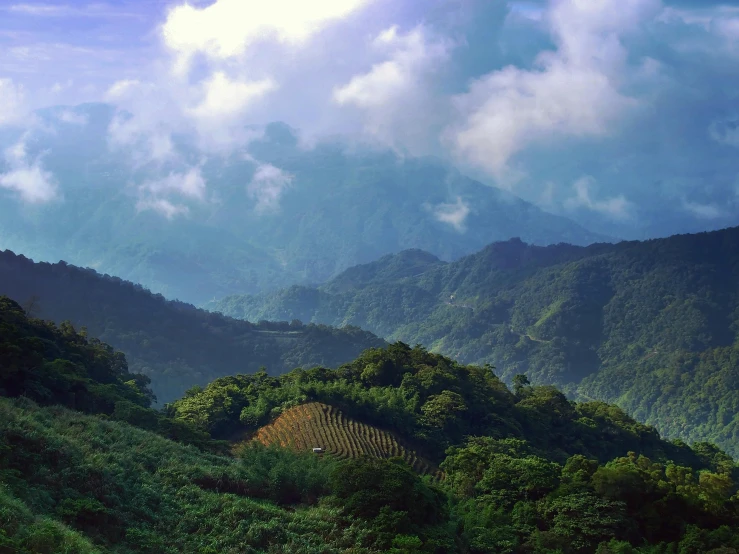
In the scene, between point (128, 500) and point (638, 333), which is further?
point (638, 333)

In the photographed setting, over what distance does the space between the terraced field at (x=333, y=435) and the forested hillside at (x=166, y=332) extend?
62.6 metres

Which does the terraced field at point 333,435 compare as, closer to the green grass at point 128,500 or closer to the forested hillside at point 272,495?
the forested hillside at point 272,495

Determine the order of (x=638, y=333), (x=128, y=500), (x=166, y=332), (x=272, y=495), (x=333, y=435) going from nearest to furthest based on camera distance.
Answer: (x=128, y=500) < (x=272, y=495) < (x=333, y=435) < (x=166, y=332) < (x=638, y=333)

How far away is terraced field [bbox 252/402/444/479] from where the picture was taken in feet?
131

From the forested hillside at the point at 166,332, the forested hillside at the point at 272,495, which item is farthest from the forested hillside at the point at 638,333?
the forested hillside at the point at 272,495

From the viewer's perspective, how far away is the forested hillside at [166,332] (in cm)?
11125

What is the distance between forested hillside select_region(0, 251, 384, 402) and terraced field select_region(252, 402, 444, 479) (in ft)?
205

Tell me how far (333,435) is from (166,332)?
299 feet

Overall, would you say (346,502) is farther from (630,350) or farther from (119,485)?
(630,350)

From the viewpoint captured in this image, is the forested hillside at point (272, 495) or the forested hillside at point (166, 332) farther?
the forested hillside at point (166, 332)

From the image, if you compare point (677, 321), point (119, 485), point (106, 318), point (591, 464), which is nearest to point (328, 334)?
point (106, 318)

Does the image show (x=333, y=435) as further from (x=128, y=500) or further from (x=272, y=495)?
(x=128, y=500)

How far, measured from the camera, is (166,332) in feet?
413

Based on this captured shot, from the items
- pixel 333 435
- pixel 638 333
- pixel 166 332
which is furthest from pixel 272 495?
pixel 638 333
